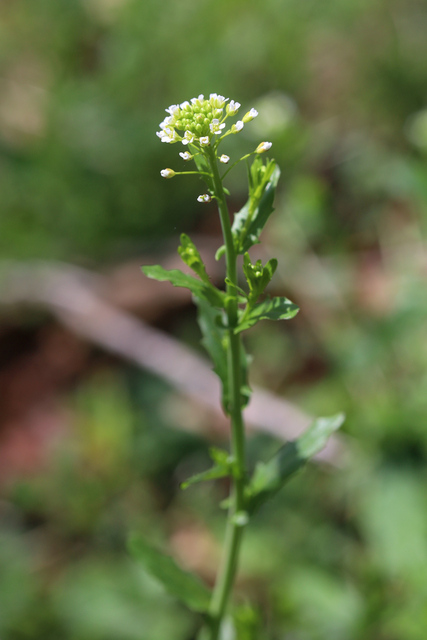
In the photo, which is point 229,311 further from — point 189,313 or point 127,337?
point 189,313

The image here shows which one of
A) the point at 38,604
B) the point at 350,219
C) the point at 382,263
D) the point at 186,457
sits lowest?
the point at 38,604

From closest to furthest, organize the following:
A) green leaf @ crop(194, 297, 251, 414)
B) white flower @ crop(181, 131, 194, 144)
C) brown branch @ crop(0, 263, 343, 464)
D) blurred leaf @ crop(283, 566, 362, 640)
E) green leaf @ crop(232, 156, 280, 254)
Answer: white flower @ crop(181, 131, 194, 144) < green leaf @ crop(232, 156, 280, 254) < green leaf @ crop(194, 297, 251, 414) < blurred leaf @ crop(283, 566, 362, 640) < brown branch @ crop(0, 263, 343, 464)

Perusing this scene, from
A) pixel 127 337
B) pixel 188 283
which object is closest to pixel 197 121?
pixel 188 283

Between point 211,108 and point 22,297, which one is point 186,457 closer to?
point 22,297

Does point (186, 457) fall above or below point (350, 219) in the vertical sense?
A: below

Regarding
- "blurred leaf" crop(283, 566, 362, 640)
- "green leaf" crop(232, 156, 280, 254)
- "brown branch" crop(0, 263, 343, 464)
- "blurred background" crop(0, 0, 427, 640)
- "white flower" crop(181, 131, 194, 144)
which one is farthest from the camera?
"brown branch" crop(0, 263, 343, 464)

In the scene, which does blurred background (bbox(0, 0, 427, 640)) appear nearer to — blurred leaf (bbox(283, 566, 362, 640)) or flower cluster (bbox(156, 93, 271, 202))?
blurred leaf (bbox(283, 566, 362, 640))

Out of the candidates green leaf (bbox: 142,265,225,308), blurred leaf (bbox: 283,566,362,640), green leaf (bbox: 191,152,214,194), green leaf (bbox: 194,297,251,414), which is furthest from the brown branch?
A: green leaf (bbox: 191,152,214,194)

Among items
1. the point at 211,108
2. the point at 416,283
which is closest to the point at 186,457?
the point at 416,283
